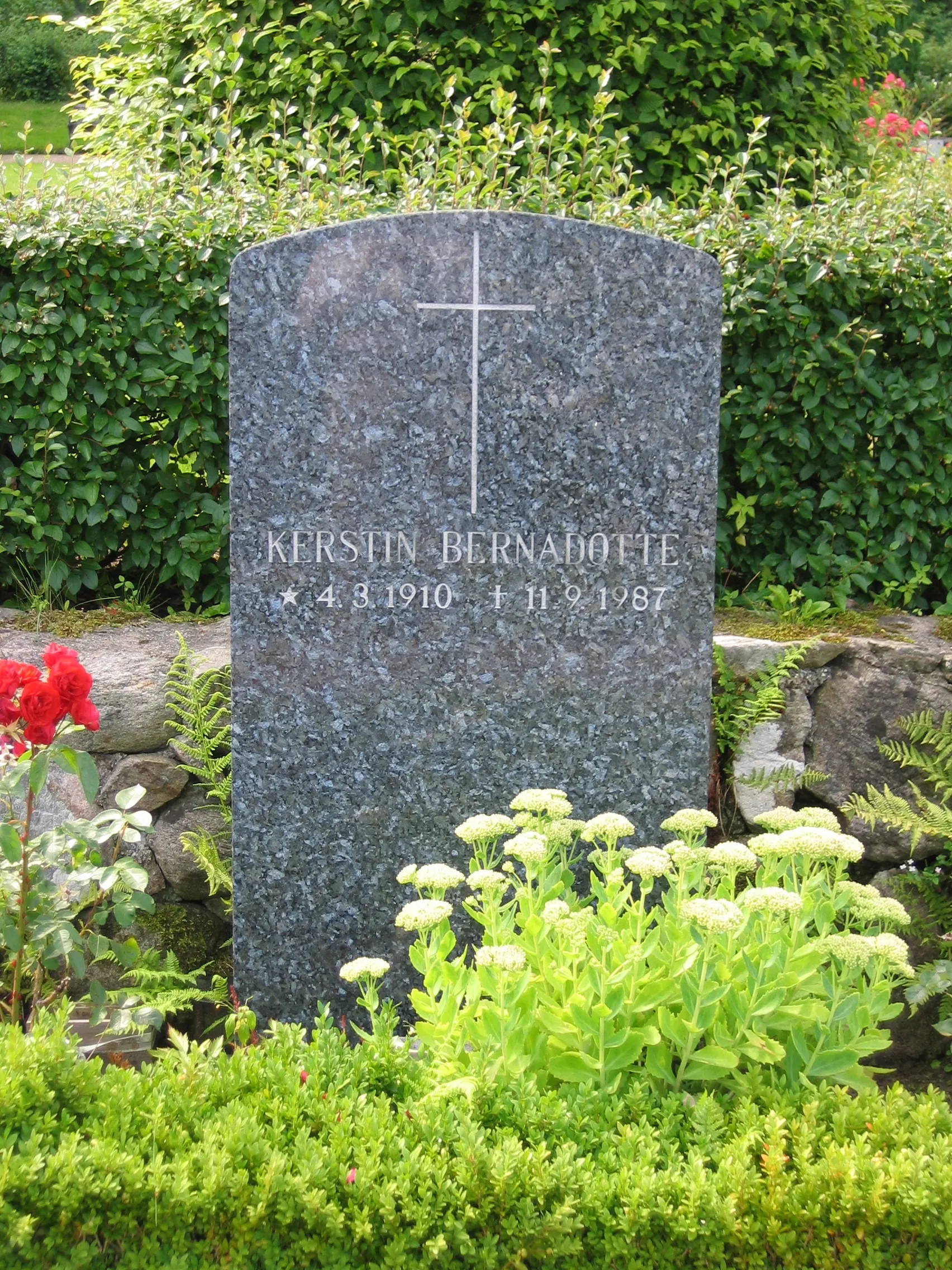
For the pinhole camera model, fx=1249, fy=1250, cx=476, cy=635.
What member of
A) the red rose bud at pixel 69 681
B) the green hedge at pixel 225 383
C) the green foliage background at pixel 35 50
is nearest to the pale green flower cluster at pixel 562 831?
the red rose bud at pixel 69 681

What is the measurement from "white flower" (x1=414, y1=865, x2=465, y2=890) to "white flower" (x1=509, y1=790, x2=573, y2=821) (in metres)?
0.29

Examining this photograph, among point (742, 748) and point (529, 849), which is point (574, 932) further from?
point (742, 748)

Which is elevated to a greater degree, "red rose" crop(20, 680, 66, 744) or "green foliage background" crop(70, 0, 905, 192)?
"green foliage background" crop(70, 0, 905, 192)

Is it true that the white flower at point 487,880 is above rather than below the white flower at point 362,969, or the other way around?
above

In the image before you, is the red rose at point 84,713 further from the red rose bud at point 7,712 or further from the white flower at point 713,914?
the white flower at point 713,914

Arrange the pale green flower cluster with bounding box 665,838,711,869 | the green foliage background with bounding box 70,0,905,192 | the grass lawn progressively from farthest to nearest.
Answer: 1. the grass lawn
2. the green foliage background with bounding box 70,0,905,192
3. the pale green flower cluster with bounding box 665,838,711,869

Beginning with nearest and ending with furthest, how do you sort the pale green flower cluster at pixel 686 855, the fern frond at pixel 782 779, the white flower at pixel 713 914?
the white flower at pixel 713 914 → the pale green flower cluster at pixel 686 855 → the fern frond at pixel 782 779

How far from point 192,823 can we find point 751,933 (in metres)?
1.93

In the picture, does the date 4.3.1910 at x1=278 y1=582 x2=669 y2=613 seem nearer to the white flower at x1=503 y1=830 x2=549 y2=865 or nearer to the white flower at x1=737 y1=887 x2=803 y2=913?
the white flower at x1=503 y1=830 x2=549 y2=865

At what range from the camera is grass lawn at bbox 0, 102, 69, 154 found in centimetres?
2005

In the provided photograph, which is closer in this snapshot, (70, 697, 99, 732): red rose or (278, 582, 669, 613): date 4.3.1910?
(70, 697, 99, 732): red rose

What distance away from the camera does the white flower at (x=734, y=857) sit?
8.28 ft

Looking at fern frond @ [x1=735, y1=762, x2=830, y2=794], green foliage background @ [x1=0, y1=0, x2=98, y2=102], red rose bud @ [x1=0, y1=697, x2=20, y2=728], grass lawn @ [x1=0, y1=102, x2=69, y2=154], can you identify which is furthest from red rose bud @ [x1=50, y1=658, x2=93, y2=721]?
green foliage background @ [x1=0, y1=0, x2=98, y2=102]

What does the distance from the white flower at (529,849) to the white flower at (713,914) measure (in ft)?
1.03
